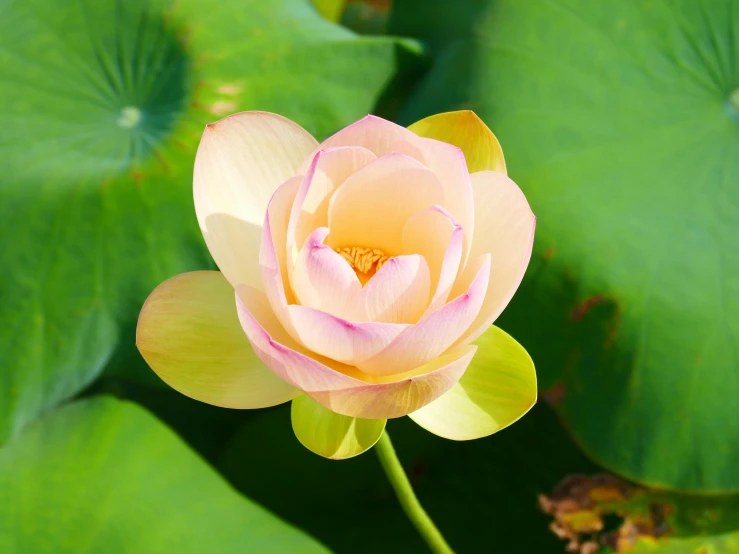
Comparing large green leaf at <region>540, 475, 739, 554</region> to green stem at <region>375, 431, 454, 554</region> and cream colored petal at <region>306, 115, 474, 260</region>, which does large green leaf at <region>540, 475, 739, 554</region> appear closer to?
green stem at <region>375, 431, 454, 554</region>

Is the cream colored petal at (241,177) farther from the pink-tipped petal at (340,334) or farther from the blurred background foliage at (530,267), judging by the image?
the blurred background foliage at (530,267)

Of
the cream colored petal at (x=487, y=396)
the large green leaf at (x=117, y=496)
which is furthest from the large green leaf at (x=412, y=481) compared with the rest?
the cream colored petal at (x=487, y=396)

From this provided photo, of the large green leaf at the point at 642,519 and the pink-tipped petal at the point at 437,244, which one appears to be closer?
the pink-tipped petal at the point at 437,244

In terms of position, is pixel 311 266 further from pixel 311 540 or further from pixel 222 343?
pixel 311 540

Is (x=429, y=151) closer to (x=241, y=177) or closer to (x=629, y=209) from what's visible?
(x=241, y=177)

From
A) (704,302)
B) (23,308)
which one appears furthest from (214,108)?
(704,302)

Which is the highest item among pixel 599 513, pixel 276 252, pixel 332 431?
pixel 276 252

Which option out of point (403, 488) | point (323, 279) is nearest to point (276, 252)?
point (323, 279)
